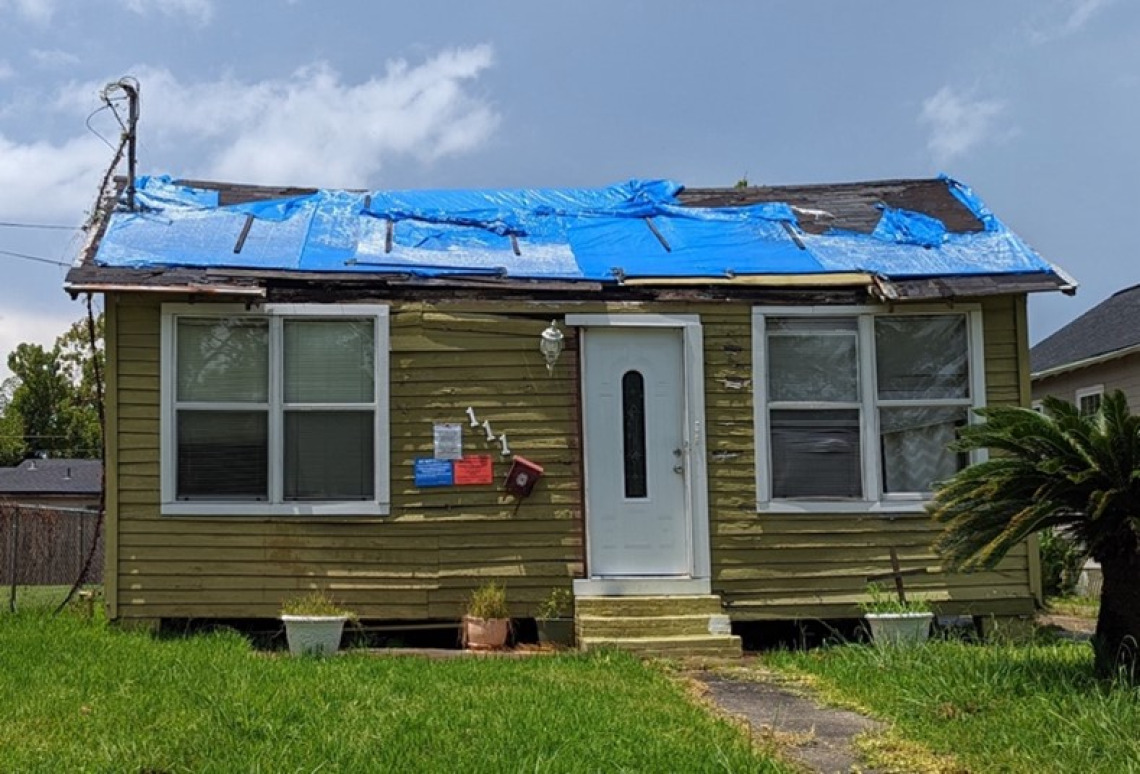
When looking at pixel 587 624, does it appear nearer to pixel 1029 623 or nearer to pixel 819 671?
pixel 819 671

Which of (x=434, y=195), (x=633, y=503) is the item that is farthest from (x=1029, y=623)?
(x=434, y=195)

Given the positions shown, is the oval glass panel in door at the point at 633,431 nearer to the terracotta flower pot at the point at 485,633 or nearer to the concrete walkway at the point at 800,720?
the terracotta flower pot at the point at 485,633

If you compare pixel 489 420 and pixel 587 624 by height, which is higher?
pixel 489 420

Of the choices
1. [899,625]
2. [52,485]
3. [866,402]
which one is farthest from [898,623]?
[52,485]

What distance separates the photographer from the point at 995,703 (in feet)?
Answer: 19.0

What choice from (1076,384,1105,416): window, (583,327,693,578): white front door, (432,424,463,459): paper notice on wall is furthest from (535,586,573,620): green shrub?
(1076,384,1105,416): window

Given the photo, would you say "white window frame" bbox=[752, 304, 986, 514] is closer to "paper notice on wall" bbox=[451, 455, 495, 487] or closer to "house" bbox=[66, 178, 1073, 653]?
"house" bbox=[66, 178, 1073, 653]

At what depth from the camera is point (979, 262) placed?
9.23m

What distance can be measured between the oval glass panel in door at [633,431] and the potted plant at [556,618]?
918 mm

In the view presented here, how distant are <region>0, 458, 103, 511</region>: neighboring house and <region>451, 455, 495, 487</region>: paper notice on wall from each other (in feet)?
80.3

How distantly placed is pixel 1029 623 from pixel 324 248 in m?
6.22

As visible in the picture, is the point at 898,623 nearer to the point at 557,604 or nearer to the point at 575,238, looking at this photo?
the point at 557,604

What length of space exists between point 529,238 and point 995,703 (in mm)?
5405

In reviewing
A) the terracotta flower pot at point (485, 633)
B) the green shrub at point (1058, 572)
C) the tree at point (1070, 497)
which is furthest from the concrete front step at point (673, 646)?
the green shrub at point (1058, 572)
